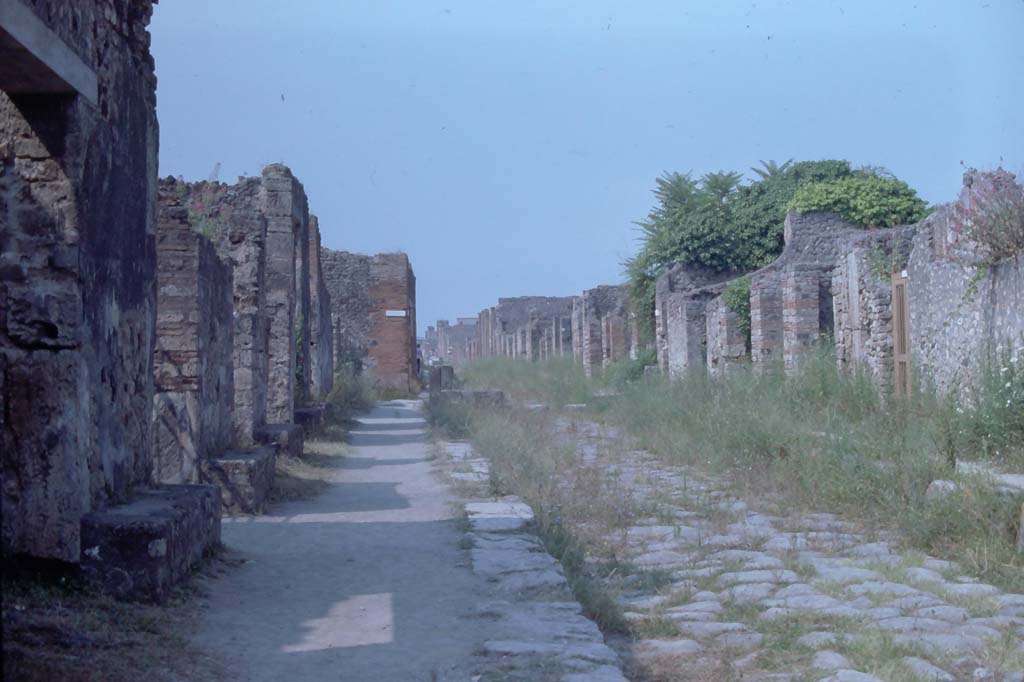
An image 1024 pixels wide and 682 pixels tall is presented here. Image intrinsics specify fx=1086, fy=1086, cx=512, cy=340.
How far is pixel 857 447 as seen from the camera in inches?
343

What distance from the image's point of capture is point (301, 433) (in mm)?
12516

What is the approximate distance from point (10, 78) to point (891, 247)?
11.2 meters

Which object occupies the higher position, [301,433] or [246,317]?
[246,317]

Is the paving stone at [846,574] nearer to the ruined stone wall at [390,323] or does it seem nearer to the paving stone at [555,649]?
the paving stone at [555,649]

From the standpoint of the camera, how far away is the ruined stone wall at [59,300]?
4629mm

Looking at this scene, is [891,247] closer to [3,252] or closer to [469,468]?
[469,468]

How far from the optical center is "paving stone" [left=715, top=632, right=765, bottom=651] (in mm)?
4836

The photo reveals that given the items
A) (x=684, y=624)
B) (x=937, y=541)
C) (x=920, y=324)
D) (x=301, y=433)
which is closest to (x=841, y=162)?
(x=920, y=324)

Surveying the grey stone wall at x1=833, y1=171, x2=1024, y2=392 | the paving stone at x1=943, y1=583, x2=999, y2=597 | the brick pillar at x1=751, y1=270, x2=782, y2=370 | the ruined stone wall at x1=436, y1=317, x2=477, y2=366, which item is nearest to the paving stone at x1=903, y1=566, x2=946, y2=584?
the paving stone at x1=943, y1=583, x2=999, y2=597

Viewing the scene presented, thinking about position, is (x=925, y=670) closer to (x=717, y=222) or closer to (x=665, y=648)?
(x=665, y=648)

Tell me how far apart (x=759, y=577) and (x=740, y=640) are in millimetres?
1240

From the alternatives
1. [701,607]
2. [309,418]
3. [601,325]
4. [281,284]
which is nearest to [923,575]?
[701,607]

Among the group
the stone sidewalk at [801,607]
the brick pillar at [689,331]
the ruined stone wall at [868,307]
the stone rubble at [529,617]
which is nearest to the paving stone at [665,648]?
the stone sidewalk at [801,607]

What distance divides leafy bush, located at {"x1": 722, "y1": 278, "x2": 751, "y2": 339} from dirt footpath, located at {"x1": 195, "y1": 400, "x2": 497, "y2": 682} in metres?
12.6
